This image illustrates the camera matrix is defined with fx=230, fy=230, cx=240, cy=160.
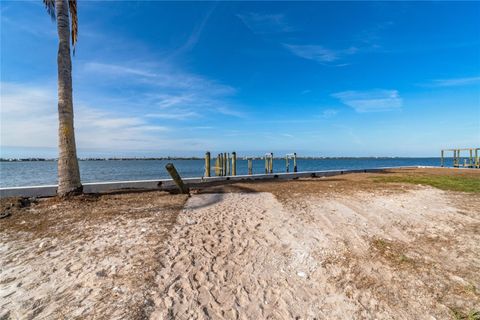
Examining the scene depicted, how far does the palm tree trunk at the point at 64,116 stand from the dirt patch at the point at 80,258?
3.03 ft

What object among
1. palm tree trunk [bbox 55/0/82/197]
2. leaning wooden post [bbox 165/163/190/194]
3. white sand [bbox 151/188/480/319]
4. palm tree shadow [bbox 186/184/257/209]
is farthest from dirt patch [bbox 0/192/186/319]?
leaning wooden post [bbox 165/163/190/194]

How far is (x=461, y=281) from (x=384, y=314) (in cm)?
177

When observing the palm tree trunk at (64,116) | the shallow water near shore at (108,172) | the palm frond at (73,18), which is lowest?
the shallow water near shore at (108,172)

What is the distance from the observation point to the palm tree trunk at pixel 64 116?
26.0 ft

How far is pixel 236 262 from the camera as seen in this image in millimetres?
4387

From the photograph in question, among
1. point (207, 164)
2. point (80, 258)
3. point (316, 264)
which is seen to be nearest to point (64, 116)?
point (80, 258)

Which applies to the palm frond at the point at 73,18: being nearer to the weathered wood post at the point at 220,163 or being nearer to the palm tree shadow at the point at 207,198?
the palm tree shadow at the point at 207,198

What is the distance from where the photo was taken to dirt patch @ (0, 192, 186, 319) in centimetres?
313

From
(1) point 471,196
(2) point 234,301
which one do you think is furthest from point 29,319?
(1) point 471,196

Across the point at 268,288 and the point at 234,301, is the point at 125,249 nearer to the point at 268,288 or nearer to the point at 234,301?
the point at 234,301

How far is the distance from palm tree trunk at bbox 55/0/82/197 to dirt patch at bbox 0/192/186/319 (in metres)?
0.92

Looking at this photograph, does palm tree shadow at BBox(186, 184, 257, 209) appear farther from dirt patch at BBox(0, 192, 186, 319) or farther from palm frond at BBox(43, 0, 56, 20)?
palm frond at BBox(43, 0, 56, 20)

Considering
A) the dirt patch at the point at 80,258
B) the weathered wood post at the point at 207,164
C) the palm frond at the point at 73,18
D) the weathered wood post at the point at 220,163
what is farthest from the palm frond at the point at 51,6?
the weathered wood post at the point at 220,163

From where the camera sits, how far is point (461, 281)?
3842mm
